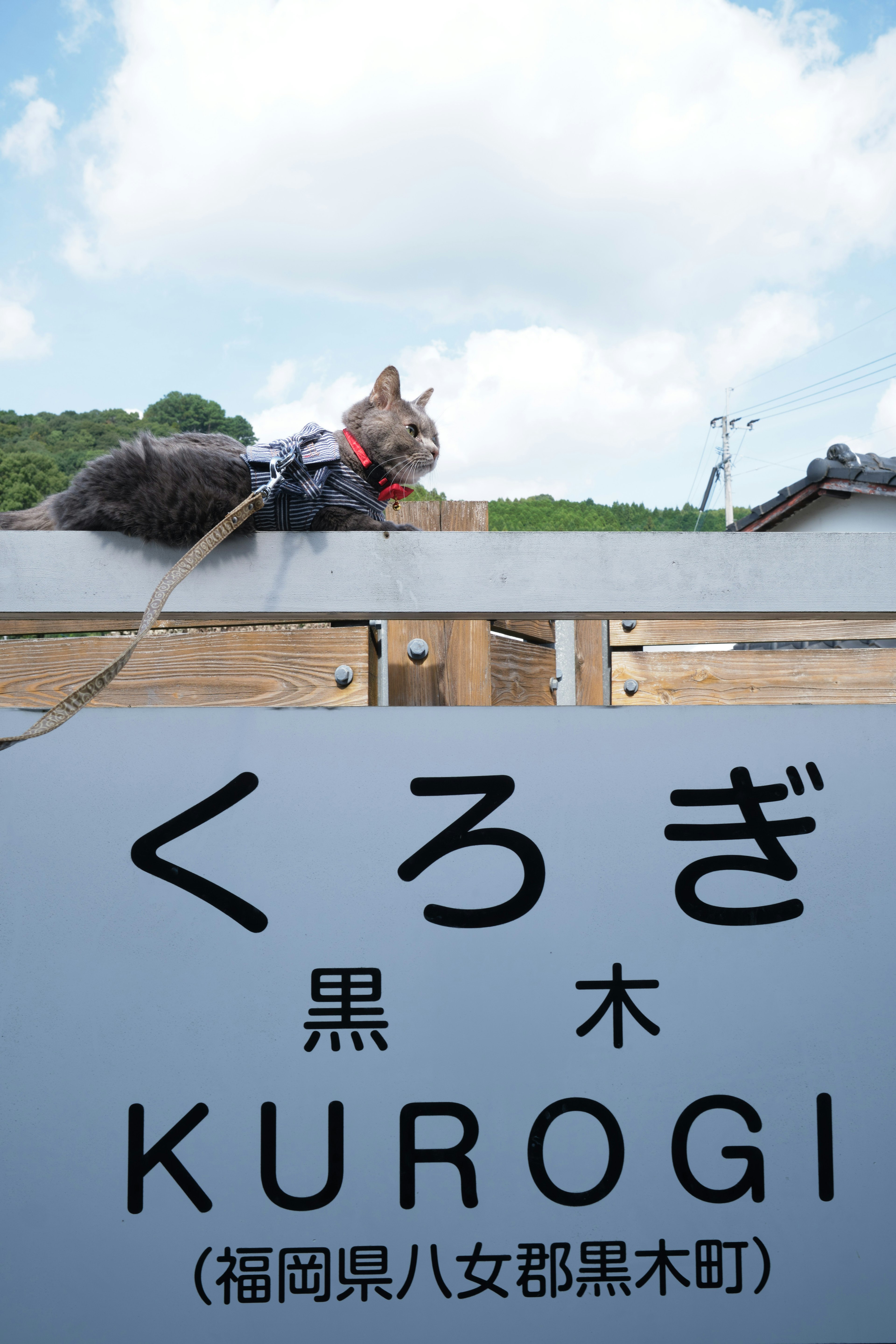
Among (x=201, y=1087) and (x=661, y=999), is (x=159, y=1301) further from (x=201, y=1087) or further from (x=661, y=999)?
(x=661, y=999)

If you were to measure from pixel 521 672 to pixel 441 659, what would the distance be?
0.71 m

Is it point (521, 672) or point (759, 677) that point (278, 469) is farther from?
point (759, 677)

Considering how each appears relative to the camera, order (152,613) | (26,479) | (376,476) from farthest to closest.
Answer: (26,479) → (376,476) → (152,613)

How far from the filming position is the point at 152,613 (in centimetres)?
125

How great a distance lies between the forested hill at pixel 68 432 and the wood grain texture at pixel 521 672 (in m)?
25.2

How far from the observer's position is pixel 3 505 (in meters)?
22.9

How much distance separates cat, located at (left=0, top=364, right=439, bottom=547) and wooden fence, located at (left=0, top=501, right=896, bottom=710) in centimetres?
17

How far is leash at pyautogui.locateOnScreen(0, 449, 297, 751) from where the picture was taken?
1.20m

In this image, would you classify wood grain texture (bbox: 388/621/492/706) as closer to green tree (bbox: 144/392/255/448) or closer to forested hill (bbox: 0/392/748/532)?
forested hill (bbox: 0/392/748/532)

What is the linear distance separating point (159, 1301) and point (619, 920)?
961 mm

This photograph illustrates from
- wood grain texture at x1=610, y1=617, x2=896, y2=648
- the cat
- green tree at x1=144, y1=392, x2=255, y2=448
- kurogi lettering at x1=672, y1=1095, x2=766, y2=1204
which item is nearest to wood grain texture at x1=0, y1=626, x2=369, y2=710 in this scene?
the cat

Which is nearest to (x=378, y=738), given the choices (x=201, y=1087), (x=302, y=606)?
(x=302, y=606)

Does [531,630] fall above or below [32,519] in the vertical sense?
below

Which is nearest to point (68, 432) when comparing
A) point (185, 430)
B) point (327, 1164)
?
point (185, 430)
